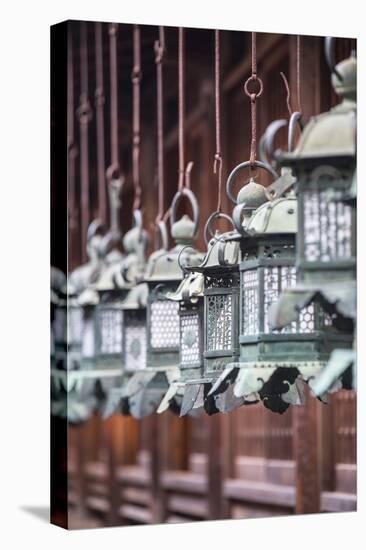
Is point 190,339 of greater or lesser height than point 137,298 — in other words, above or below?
below

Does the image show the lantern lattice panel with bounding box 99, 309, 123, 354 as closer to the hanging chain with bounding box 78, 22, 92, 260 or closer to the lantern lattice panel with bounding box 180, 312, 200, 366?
the lantern lattice panel with bounding box 180, 312, 200, 366

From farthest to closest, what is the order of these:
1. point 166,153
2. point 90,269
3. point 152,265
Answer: point 166,153 → point 90,269 → point 152,265

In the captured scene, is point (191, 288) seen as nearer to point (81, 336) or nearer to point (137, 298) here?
point (137, 298)

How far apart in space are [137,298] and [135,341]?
0.55ft

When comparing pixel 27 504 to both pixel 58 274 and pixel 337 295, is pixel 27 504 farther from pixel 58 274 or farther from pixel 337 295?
pixel 337 295

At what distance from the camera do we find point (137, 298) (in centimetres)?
705

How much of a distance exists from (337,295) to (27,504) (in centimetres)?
195

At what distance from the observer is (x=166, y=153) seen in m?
10.5

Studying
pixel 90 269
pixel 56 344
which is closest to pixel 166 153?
pixel 90 269

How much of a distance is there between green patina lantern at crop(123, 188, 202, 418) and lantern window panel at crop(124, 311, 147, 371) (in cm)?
30

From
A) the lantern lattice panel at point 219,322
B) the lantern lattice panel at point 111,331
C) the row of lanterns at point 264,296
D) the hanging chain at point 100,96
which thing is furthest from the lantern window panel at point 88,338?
the lantern lattice panel at point 219,322

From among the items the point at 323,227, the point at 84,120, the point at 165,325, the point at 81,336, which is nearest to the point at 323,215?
Answer: the point at 323,227

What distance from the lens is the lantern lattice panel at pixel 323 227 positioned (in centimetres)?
554

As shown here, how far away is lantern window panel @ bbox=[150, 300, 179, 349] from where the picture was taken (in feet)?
21.7
